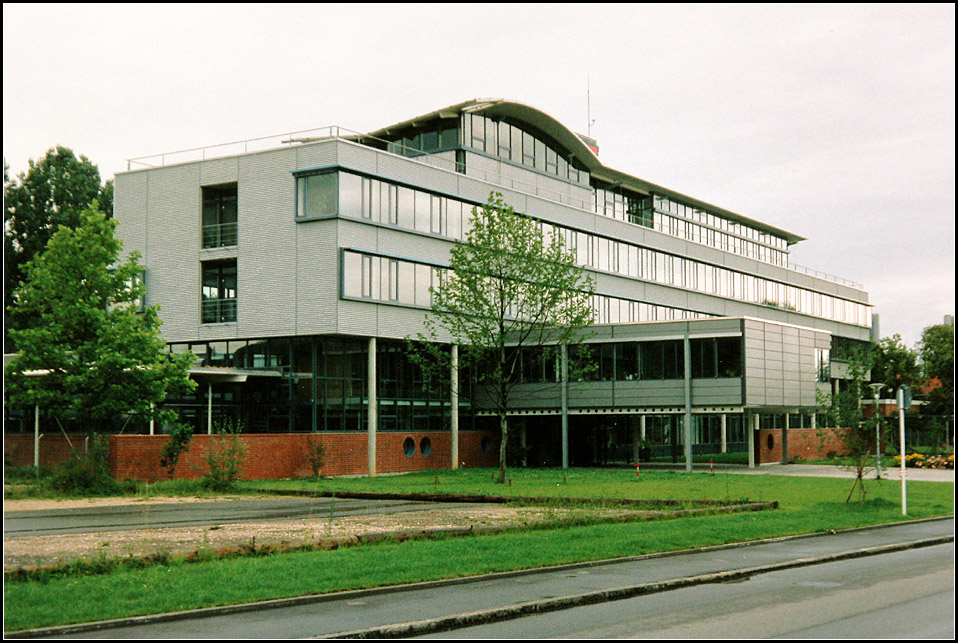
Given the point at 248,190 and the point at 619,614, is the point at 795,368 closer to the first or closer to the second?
the point at 248,190

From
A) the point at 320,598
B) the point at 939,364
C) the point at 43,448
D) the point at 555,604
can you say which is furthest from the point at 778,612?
the point at 939,364

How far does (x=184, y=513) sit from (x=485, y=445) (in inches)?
1100

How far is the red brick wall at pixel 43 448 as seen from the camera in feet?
121

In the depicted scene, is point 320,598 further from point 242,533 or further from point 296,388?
point 296,388

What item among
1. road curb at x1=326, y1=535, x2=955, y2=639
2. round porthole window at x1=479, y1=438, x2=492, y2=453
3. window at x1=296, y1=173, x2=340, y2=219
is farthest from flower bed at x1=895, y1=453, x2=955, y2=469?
road curb at x1=326, y1=535, x2=955, y2=639

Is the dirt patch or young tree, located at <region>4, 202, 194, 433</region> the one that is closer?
the dirt patch

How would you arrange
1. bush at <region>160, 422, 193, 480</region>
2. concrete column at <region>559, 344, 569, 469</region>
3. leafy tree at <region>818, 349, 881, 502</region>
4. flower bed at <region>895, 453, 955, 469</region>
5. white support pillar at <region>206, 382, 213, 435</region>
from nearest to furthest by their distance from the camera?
leafy tree at <region>818, 349, 881, 502</region>
bush at <region>160, 422, 193, 480</region>
white support pillar at <region>206, 382, 213, 435</region>
concrete column at <region>559, 344, 569, 469</region>
flower bed at <region>895, 453, 955, 469</region>

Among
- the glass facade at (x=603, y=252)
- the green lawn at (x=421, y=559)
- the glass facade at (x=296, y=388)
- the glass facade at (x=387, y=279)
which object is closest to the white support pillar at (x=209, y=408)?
the glass facade at (x=296, y=388)

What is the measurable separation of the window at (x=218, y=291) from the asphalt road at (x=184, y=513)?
54.7 ft

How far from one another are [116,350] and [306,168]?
13.7 meters

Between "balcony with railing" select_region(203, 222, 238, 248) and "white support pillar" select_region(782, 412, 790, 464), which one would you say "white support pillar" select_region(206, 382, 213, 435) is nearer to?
"balcony with railing" select_region(203, 222, 238, 248)

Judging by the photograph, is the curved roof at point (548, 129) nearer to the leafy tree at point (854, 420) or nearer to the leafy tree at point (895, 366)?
the leafy tree at point (895, 366)

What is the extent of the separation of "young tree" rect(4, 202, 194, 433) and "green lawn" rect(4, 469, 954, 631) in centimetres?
1209

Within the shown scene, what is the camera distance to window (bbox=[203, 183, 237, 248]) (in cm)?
4450
